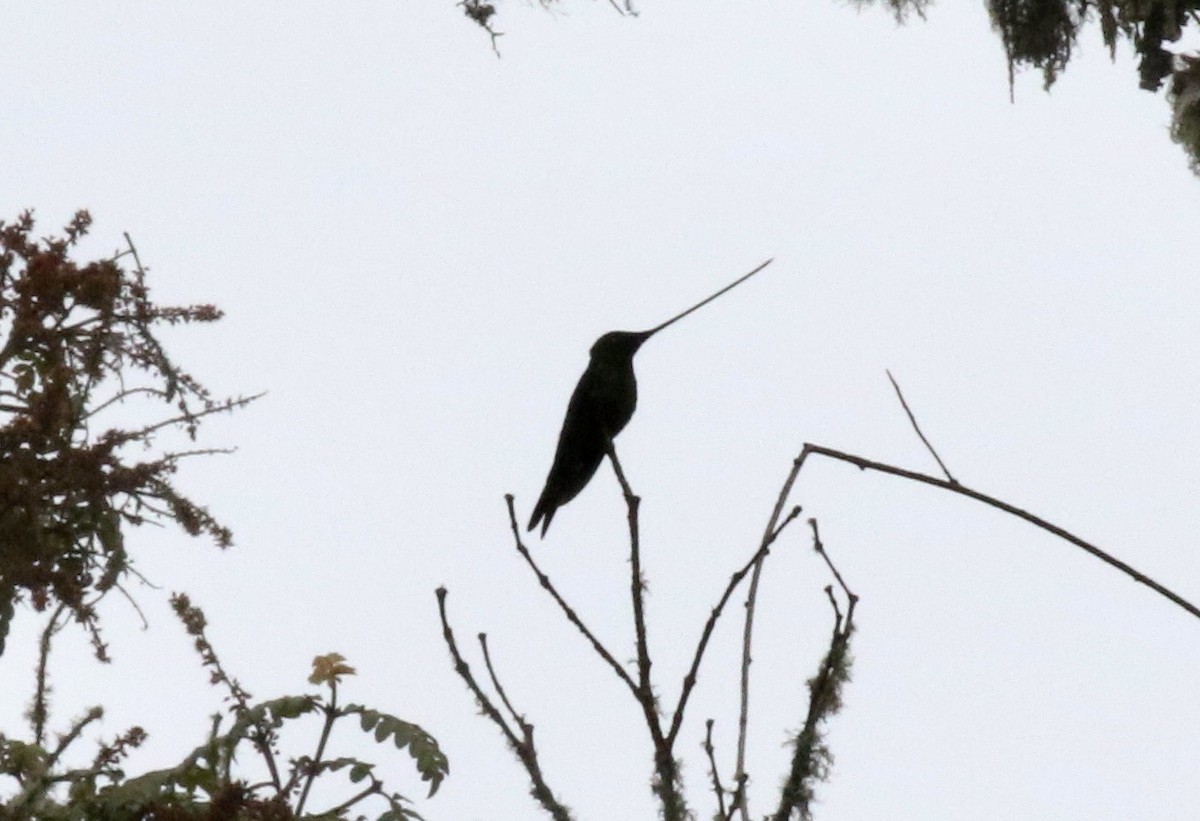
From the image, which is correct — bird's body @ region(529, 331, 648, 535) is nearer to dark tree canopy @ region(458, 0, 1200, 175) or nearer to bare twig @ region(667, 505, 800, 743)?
dark tree canopy @ region(458, 0, 1200, 175)

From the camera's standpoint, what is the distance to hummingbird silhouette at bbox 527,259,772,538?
5.50 metres

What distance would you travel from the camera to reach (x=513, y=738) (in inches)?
71.7

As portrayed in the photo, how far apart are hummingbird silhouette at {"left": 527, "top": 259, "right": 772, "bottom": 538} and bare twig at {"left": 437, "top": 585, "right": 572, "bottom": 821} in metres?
3.53

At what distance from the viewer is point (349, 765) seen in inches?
106

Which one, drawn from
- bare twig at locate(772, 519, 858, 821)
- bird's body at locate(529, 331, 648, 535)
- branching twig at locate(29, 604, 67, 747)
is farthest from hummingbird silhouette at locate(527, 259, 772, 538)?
bare twig at locate(772, 519, 858, 821)

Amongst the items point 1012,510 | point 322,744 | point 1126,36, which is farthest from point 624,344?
point 1012,510

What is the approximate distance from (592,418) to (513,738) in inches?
143

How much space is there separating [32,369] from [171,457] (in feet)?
0.94

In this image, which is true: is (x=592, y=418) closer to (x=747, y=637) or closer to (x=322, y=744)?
(x=322, y=744)

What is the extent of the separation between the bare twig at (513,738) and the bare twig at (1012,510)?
442 mm

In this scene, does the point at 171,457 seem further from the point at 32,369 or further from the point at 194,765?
the point at 194,765

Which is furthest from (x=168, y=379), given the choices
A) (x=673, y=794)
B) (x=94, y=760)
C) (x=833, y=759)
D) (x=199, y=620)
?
(x=673, y=794)

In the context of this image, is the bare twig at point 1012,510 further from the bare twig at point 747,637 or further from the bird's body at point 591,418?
the bird's body at point 591,418

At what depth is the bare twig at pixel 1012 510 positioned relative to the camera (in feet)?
4.89
